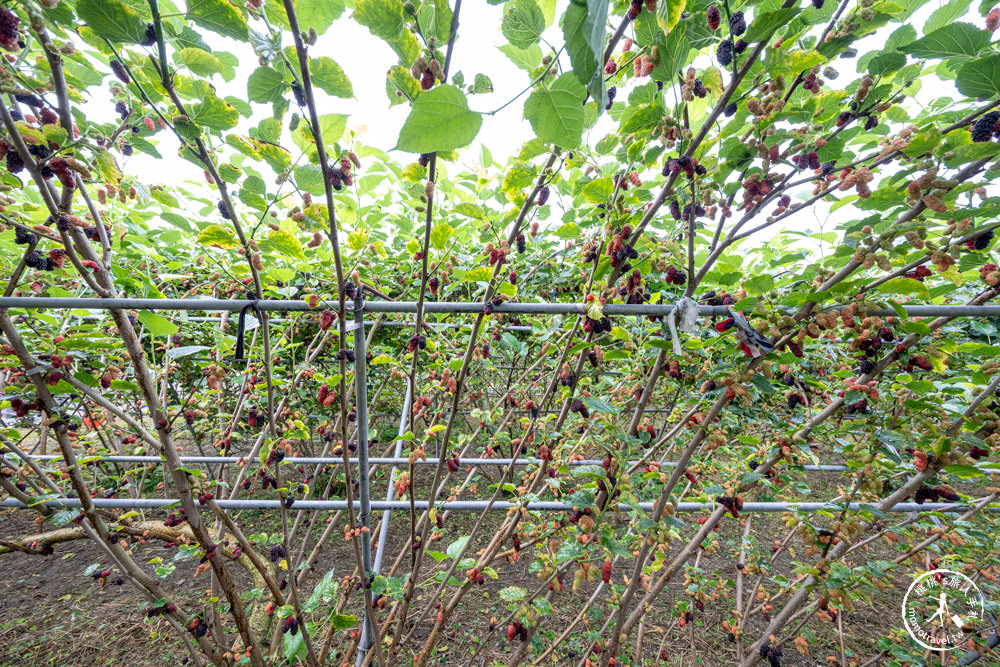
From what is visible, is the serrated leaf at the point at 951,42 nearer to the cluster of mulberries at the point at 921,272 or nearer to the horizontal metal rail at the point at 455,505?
the cluster of mulberries at the point at 921,272

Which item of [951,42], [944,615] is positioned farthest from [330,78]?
[944,615]

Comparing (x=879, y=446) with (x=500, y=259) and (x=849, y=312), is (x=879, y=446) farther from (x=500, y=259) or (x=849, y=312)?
(x=500, y=259)

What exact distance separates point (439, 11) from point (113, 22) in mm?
542

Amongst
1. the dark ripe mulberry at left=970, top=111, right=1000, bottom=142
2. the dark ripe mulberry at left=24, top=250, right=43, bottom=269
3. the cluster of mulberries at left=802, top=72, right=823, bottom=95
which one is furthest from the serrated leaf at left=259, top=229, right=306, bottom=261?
the dark ripe mulberry at left=970, top=111, right=1000, bottom=142

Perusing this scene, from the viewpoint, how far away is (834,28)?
84 cm

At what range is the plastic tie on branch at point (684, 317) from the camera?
98cm

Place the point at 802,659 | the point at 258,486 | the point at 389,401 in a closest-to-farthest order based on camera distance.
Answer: the point at 802,659
the point at 389,401
the point at 258,486

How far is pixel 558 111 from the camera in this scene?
566mm

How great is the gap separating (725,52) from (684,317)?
58cm

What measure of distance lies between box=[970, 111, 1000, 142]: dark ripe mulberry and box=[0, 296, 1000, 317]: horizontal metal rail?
1.31 ft

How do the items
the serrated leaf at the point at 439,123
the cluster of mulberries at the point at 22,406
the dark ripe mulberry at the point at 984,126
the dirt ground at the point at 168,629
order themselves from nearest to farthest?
1. the serrated leaf at the point at 439,123
2. the dark ripe mulberry at the point at 984,126
3. the cluster of mulberries at the point at 22,406
4. the dirt ground at the point at 168,629

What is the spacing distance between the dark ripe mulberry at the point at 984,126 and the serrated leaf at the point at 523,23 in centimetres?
102

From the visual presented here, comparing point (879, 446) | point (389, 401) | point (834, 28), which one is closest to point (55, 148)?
point (834, 28)

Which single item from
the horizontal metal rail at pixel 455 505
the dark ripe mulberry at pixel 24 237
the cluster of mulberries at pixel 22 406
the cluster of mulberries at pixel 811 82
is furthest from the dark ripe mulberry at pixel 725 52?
the cluster of mulberries at pixel 22 406
